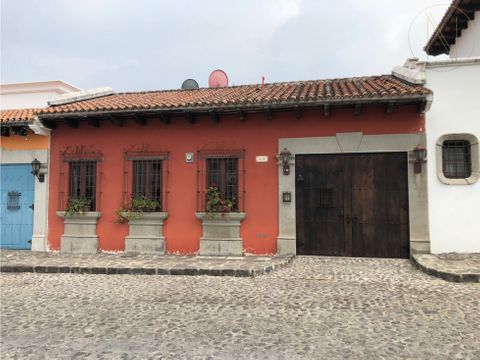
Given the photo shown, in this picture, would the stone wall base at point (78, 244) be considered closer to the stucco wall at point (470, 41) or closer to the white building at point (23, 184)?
the white building at point (23, 184)

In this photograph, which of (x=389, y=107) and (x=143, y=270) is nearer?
(x=143, y=270)

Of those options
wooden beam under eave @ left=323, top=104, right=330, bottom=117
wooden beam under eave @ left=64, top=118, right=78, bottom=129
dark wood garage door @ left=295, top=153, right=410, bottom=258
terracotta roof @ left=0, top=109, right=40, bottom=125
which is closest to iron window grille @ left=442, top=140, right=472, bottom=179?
dark wood garage door @ left=295, top=153, right=410, bottom=258

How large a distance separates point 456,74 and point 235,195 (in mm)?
5784

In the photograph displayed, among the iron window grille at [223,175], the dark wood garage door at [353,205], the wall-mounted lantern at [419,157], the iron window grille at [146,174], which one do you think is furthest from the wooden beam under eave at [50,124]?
the wall-mounted lantern at [419,157]

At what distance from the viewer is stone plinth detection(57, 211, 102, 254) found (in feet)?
Answer: 30.6

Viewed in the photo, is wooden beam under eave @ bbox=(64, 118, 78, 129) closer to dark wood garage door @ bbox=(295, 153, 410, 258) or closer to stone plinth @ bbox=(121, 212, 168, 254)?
stone plinth @ bbox=(121, 212, 168, 254)

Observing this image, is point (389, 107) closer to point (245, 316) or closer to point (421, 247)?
point (421, 247)

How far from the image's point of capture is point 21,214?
9.88 metres

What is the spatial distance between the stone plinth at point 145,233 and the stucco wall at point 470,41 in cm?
996

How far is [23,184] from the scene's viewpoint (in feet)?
32.7

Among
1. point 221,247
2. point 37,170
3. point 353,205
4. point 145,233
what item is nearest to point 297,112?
point 353,205

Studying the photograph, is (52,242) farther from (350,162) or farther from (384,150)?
(384,150)

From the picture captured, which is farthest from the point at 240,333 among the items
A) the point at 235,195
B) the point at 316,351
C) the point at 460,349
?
the point at 235,195

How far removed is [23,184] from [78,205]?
204cm
